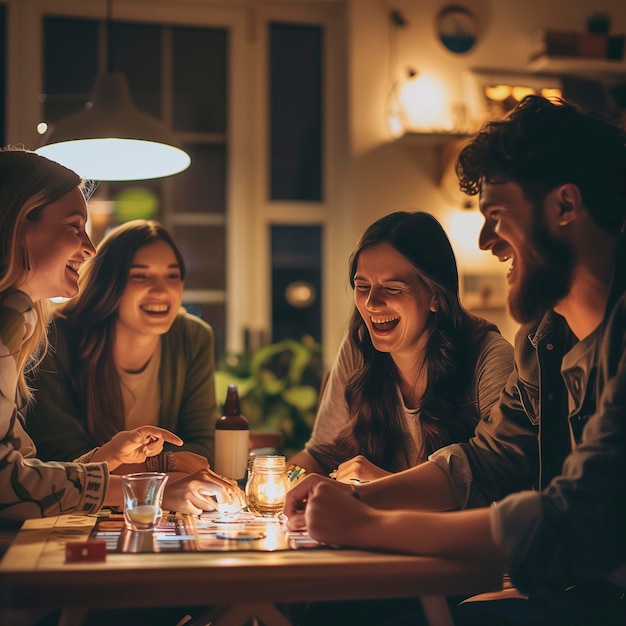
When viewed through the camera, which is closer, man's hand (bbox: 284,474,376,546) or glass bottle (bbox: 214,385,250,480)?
man's hand (bbox: 284,474,376,546)

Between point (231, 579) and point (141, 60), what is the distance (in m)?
3.40

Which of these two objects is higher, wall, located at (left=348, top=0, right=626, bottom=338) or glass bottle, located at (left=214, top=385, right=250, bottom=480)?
wall, located at (left=348, top=0, right=626, bottom=338)

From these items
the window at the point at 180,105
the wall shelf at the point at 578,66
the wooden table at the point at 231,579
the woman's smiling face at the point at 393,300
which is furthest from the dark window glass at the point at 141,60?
the wooden table at the point at 231,579

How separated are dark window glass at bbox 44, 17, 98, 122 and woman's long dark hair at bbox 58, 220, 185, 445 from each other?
2.00m

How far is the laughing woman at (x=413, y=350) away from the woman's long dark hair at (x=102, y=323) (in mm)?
620

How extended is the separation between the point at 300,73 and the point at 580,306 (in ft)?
10.2

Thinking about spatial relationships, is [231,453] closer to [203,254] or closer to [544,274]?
[544,274]

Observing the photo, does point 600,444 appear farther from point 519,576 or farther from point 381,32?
point 381,32

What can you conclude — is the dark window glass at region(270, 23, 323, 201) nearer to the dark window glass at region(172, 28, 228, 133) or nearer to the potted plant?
the dark window glass at region(172, 28, 228, 133)

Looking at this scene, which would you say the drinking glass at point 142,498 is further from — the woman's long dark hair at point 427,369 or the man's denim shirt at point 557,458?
the woman's long dark hair at point 427,369

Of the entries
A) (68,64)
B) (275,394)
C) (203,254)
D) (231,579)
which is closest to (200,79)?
(68,64)

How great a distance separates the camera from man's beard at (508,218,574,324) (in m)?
1.46

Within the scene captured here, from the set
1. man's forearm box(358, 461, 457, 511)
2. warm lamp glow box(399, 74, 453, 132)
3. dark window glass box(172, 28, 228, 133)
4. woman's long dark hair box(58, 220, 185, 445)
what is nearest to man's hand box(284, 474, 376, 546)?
man's forearm box(358, 461, 457, 511)

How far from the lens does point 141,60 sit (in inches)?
163
